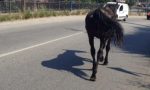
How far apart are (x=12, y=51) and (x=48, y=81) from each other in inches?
193

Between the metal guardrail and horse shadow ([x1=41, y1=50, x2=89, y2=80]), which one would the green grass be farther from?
horse shadow ([x1=41, y1=50, x2=89, y2=80])

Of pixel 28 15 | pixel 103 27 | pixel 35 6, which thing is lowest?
pixel 28 15

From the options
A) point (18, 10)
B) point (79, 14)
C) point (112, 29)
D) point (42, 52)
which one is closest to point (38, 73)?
point (112, 29)

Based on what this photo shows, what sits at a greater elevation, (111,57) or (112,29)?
(112,29)

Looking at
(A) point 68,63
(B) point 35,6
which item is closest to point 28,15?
(B) point 35,6

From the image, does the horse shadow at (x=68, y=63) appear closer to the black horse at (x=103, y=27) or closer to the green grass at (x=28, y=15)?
the black horse at (x=103, y=27)

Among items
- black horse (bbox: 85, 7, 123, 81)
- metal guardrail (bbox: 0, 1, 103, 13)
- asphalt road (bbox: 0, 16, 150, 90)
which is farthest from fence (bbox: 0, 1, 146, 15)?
black horse (bbox: 85, 7, 123, 81)

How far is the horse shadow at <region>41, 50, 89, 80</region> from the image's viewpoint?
32.2ft

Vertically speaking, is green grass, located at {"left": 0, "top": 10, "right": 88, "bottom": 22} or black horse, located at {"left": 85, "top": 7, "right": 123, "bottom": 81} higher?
black horse, located at {"left": 85, "top": 7, "right": 123, "bottom": 81}

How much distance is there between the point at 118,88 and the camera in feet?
27.3

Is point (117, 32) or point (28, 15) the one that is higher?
point (117, 32)

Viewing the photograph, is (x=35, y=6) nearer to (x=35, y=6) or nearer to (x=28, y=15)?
(x=35, y=6)

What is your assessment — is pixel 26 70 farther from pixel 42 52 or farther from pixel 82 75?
pixel 42 52

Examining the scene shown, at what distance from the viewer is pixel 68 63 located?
36.3 ft
